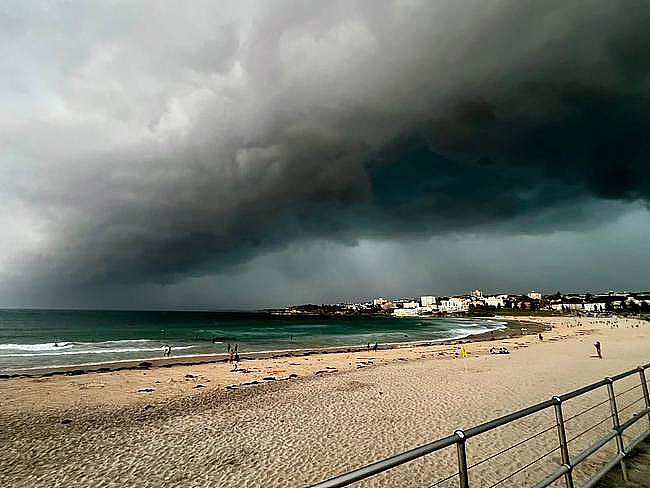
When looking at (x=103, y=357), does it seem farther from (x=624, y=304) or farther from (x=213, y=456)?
(x=624, y=304)

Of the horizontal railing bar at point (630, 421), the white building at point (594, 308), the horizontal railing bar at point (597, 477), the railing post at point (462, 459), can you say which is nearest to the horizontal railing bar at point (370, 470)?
the railing post at point (462, 459)

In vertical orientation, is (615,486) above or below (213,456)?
above

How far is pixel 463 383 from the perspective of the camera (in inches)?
755

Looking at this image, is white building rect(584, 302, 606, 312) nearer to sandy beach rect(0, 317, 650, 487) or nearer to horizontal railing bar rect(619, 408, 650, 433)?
sandy beach rect(0, 317, 650, 487)


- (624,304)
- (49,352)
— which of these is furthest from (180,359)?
(624,304)

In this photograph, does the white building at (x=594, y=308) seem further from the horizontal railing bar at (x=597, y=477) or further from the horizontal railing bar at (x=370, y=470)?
the horizontal railing bar at (x=370, y=470)

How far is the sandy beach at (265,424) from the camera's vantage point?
9062mm

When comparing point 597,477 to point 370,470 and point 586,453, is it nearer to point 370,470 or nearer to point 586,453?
point 586,453

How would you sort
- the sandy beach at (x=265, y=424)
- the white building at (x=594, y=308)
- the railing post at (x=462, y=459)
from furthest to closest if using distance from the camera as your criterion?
the white building at (x=594, y=308) → the sandy beach at (x=265, y=424) → the railing post at (x=462, y=459)

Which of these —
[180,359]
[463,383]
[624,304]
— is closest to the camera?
[463,383]

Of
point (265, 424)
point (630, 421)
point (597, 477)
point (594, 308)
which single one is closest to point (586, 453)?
point (597, 477)

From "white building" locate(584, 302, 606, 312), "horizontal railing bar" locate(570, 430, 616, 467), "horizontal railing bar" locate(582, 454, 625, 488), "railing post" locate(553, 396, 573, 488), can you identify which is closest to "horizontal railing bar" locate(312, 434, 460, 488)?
"railing post" locate(553, 396, 573, 488)

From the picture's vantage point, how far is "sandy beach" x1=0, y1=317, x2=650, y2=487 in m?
9.06

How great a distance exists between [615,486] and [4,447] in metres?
15.4
